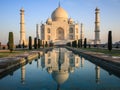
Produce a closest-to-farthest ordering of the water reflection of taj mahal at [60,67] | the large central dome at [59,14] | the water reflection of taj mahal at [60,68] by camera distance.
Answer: the water reflection of taj mahal at [60,68] → the water reflection of taj mahal at [60,67] → the large central dome at [59,14]

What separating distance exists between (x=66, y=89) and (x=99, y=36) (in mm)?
38240

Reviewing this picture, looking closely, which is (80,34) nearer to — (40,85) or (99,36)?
(99,36)

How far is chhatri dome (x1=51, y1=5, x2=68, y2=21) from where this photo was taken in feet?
175

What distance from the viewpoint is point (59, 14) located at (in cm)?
5347

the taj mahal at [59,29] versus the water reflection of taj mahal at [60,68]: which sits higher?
the taj mahal at [59,29]

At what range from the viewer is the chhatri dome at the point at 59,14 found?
5347 cm

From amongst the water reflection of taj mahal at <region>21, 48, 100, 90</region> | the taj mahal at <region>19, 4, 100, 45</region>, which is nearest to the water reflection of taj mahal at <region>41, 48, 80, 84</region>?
the water reflection of taj mahal at <region>21, 48, 100, 90</region>

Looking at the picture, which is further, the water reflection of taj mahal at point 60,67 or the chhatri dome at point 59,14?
the chhatri dome at point 59,14

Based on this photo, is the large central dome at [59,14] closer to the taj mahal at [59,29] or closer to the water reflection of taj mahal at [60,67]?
the taj mahal at [59,29]

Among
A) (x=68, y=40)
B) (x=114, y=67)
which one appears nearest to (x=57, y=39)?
(x=68, y=40)

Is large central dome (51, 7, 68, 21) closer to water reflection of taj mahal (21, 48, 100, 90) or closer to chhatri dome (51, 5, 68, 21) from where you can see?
chhatri dome (51, 5, 68, 21)

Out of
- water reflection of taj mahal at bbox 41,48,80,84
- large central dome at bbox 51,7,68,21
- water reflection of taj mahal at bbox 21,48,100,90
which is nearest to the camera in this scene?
water reflection of taj mahal at bbox 21,48,100,90

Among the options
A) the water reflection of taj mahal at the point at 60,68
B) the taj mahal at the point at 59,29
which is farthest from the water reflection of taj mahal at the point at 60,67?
the taj mahal at the point at 59,29

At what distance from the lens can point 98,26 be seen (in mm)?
40750
